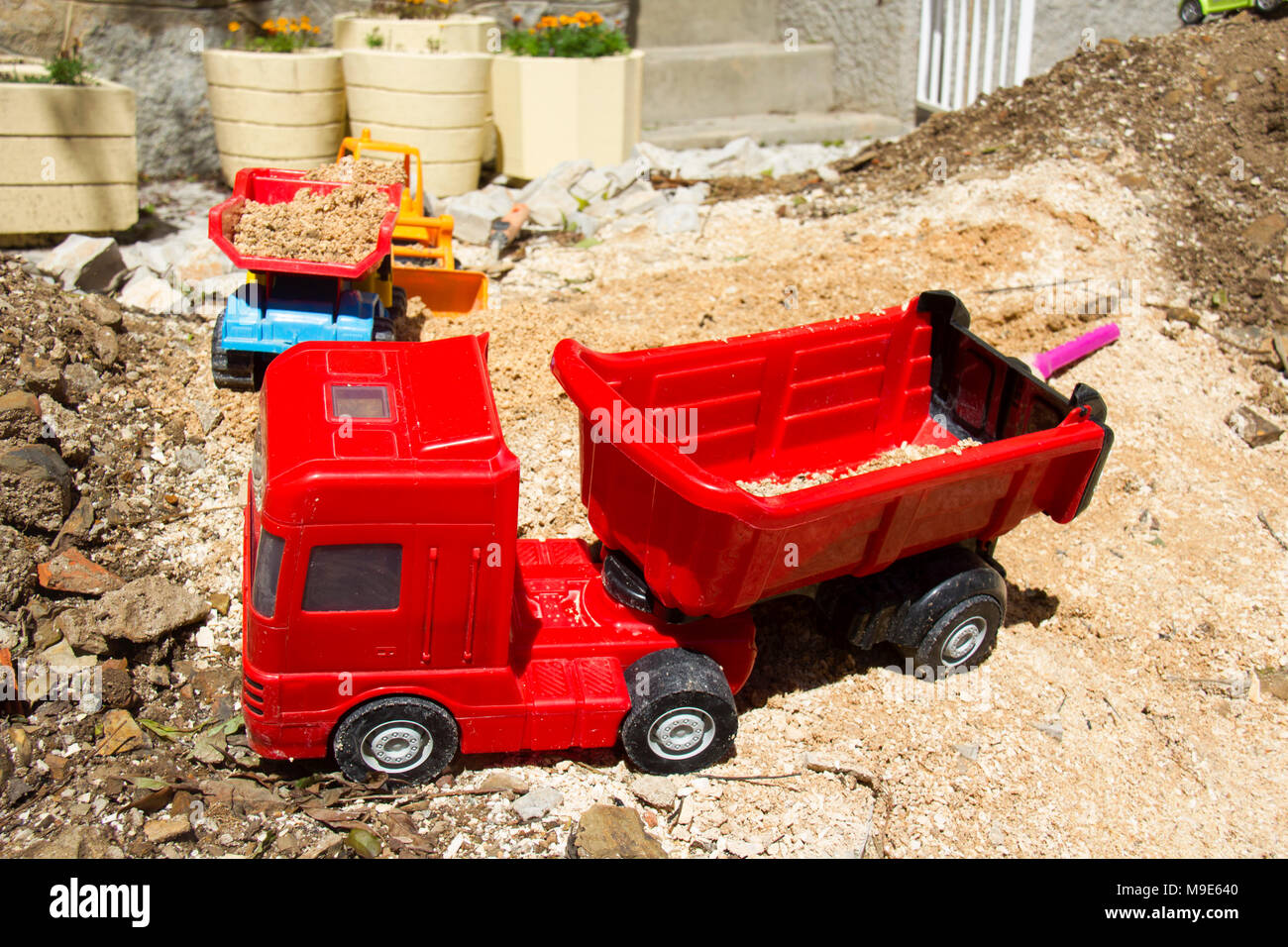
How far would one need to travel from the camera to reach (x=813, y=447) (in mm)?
4863

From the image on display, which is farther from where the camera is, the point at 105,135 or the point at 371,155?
the point at 371,155

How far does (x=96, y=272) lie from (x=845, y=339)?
493 cm

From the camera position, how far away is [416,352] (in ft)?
12.4

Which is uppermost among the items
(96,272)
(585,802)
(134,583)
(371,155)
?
(371,155)

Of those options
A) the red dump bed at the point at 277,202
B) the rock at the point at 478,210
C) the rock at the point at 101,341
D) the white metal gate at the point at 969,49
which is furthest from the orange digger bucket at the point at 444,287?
the white metal gate at the point at 969,49

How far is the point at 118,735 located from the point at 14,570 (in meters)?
0.86

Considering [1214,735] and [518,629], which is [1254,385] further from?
[518,629]

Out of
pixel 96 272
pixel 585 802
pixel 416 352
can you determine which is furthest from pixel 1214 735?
pixel 96 272

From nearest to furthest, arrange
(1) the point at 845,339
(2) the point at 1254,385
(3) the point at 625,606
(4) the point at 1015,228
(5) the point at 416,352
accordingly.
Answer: (5) the point at 416,352, (3) the point at 625,606, (1) the point at 845,339, (2) the point at 1254,385, (4) the point at 1015,228

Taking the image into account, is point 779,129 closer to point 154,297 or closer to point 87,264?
point 154,297

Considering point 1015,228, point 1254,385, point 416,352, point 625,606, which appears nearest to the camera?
point 416,352

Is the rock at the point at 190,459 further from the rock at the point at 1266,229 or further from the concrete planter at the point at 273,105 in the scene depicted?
the rock at the point at 1266,229

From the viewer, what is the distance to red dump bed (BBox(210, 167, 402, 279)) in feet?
17.5

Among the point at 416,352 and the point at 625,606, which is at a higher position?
the point at 416,352
